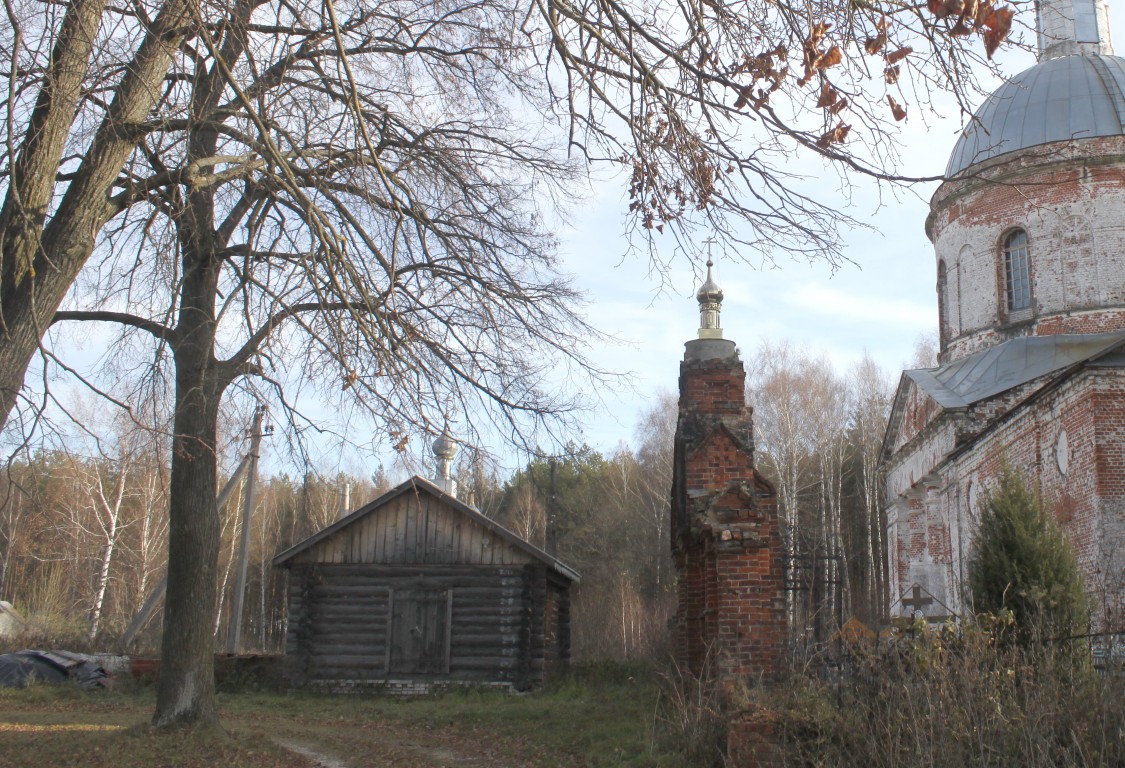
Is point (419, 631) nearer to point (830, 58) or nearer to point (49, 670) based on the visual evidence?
point (49, 670)

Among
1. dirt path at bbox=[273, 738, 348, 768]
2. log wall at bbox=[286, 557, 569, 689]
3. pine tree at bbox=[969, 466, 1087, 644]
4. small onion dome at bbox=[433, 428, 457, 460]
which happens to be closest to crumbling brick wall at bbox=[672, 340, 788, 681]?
Answer: small onion dome at bbox=[433, 428, 457, 460]

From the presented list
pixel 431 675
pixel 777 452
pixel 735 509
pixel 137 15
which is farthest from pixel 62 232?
pixel 777 452

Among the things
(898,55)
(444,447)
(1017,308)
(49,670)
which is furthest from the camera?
(1017,308)

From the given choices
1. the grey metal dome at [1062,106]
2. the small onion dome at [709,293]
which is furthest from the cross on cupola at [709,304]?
the grey metal dome at [1062,106]

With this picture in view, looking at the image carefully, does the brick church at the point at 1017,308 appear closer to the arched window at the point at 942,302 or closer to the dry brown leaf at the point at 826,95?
the arched window at the point at 942,302

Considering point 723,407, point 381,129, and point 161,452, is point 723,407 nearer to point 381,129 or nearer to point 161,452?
point 381,129

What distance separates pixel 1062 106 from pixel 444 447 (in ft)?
63.2

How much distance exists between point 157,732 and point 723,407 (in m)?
6.79

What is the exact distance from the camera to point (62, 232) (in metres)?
5.97

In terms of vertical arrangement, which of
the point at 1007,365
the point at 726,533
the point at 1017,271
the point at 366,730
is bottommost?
the point at 366,730

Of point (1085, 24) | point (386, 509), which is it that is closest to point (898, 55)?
point (386, 509)

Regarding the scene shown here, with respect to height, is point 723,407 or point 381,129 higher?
point 381,129

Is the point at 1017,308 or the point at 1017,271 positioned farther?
the point at 1017,271

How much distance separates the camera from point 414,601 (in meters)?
19.1
